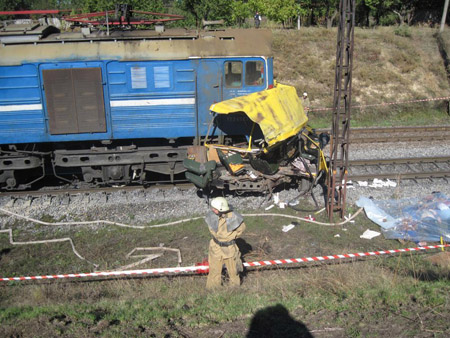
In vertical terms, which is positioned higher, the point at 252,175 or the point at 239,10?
the point at 239,10

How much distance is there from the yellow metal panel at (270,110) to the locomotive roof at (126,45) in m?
1.27

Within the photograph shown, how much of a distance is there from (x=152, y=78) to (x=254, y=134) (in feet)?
9.62

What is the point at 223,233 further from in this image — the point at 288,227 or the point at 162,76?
the point at 162,76

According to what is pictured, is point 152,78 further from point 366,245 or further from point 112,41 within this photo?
point 366,245

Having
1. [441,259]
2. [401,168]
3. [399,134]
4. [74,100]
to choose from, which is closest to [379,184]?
[401,168]

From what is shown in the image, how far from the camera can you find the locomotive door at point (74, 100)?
10.3 metres

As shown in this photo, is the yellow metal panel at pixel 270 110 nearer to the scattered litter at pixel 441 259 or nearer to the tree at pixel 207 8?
the scattered litter at pixel 441 259

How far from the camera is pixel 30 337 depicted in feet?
17.1

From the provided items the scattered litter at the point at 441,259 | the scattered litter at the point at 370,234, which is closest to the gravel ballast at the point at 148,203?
the scattered litter at the point at 370,234

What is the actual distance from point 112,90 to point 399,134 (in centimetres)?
1060

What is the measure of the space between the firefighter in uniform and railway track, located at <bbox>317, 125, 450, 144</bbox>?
29.7 feet

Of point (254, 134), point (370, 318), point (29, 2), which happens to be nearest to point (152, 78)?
point (254, 134)

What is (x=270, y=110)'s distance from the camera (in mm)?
9906

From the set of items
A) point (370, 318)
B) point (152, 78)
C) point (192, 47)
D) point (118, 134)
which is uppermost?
point (192, 47)
